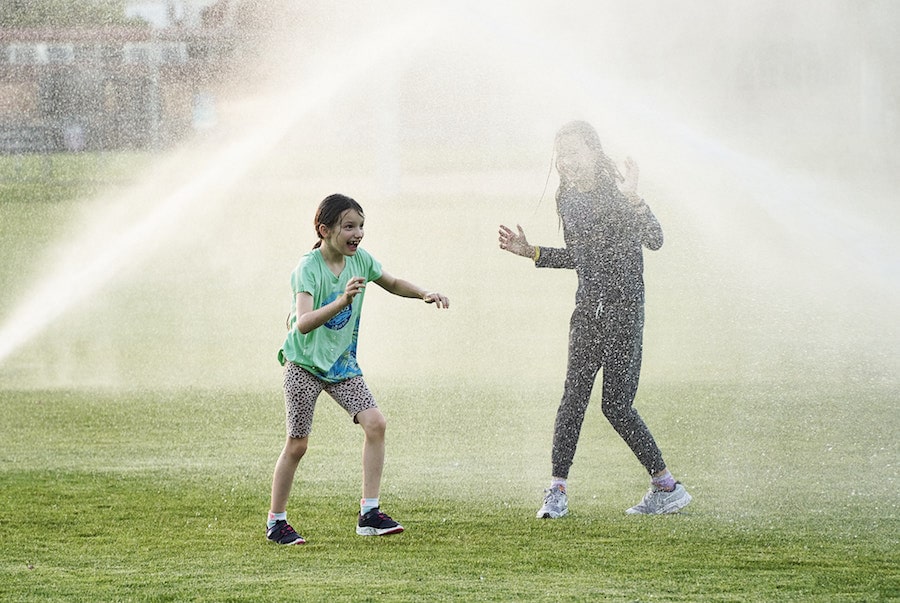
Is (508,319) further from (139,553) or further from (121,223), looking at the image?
(139,553)

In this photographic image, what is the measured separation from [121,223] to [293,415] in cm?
862

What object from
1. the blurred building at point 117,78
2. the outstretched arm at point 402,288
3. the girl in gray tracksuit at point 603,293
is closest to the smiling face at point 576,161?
the girl in gray tracksuit at point 603,293

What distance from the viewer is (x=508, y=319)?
13.0 meters

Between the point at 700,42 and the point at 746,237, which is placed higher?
the point at 700,42

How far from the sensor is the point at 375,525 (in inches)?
209

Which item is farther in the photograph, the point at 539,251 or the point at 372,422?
the point at 539,251

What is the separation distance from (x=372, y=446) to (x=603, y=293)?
3.76 feet

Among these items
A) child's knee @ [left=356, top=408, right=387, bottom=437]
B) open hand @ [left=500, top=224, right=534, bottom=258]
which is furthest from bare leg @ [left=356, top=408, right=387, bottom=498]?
open hand @ [left=500, top=224, right=534, bottom=258]

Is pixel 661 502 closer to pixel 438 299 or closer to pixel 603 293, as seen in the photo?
pixel 603 293

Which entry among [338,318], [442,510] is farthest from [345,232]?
[442,510]

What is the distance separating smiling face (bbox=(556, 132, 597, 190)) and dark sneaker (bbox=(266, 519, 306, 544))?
1796mm

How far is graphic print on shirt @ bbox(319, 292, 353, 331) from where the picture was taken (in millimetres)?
5227

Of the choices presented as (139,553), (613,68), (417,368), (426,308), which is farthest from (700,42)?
(139,553)

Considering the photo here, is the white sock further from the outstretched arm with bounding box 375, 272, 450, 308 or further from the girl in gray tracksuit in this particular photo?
the girl in gray tracksuit
